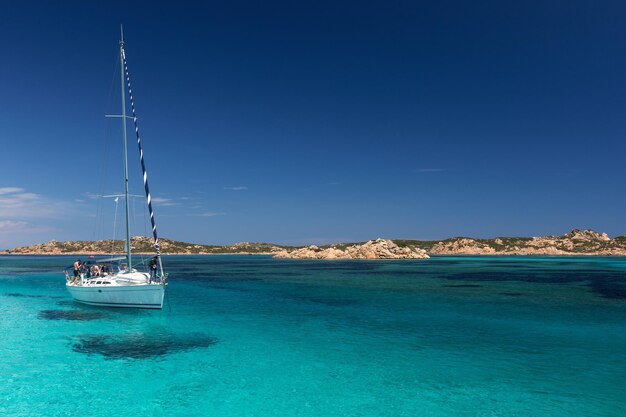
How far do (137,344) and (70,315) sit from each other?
15.4m

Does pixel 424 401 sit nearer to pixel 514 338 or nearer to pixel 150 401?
pixel 150 401

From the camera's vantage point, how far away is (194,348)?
25.6 m

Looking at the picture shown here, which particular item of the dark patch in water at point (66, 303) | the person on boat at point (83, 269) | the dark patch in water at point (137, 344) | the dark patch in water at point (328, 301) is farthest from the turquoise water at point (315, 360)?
the person on boat at point (83, 269)

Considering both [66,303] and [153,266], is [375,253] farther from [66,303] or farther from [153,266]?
[153,266]

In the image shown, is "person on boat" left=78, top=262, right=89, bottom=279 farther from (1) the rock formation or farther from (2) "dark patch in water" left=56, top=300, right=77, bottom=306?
(1) the rock formation

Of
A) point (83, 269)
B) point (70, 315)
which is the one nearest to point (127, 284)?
point (70, 315)

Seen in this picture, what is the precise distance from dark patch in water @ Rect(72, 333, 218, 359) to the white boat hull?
8.48m

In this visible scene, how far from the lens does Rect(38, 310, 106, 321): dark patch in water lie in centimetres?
3630

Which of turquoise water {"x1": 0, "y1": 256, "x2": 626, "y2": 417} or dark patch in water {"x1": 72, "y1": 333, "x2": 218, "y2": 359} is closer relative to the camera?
turquoise water {"x1": 0, "y1": 256, "x2": 626, "y2": 417}

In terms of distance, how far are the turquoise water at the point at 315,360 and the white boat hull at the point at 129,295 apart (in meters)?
0.99

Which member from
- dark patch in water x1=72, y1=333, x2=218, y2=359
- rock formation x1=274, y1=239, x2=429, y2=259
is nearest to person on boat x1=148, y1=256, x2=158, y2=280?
dark patch in water x1=72, y1=333, x2=218, y2=359

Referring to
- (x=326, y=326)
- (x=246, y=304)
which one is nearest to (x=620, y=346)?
(x=326, y=326)

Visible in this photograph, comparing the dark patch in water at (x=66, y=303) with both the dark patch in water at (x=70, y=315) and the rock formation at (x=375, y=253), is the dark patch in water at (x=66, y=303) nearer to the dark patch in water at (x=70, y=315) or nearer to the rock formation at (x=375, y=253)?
the dark patch in water at (x=70, y=315)

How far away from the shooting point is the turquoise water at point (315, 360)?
1670 centimetres
